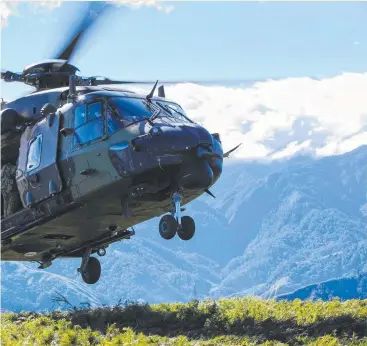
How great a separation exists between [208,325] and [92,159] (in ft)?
19.8

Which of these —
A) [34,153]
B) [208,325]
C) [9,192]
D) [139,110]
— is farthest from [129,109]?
[208,325]

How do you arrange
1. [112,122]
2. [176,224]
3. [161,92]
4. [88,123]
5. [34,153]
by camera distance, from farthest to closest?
[161,92]
[34,153]
[88,123]
[112,122]
[176,224]

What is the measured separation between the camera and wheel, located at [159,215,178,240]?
2005cm

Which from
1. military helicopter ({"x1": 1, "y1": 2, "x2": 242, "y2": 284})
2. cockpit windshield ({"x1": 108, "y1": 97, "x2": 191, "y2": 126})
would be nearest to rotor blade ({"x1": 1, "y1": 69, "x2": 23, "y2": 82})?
military helicopter ({"x1": 1, "y1": 2, "x2": 242, "y2": 284})

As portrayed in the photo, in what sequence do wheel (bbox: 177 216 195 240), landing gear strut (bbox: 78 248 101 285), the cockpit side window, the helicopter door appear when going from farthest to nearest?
landing gear strut (bbox: 78 248 101 285) → the helicopter door → the cockpit side window → wheel (bbox: 177 216 195 240)

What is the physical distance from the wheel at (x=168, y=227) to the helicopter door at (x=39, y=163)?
377 centimetres

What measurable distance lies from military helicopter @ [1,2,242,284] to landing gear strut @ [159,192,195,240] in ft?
0.08

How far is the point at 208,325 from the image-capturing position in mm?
18141

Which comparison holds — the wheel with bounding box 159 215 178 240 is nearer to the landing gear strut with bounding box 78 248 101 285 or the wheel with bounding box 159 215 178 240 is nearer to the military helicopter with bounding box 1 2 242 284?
the military helicopter with bounding box 1 2 242 284

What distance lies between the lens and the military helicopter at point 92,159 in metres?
20.8

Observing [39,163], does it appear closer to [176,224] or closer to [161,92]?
[161,92]

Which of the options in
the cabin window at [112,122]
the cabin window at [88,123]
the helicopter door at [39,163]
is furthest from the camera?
the helicopter door at [39,163]

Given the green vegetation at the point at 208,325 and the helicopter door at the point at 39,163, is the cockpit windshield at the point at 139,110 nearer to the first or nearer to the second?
the helicopter door at the point at 39,163

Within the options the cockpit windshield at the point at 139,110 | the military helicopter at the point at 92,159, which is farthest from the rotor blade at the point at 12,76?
the cockpit windshield at the point at 139,110
